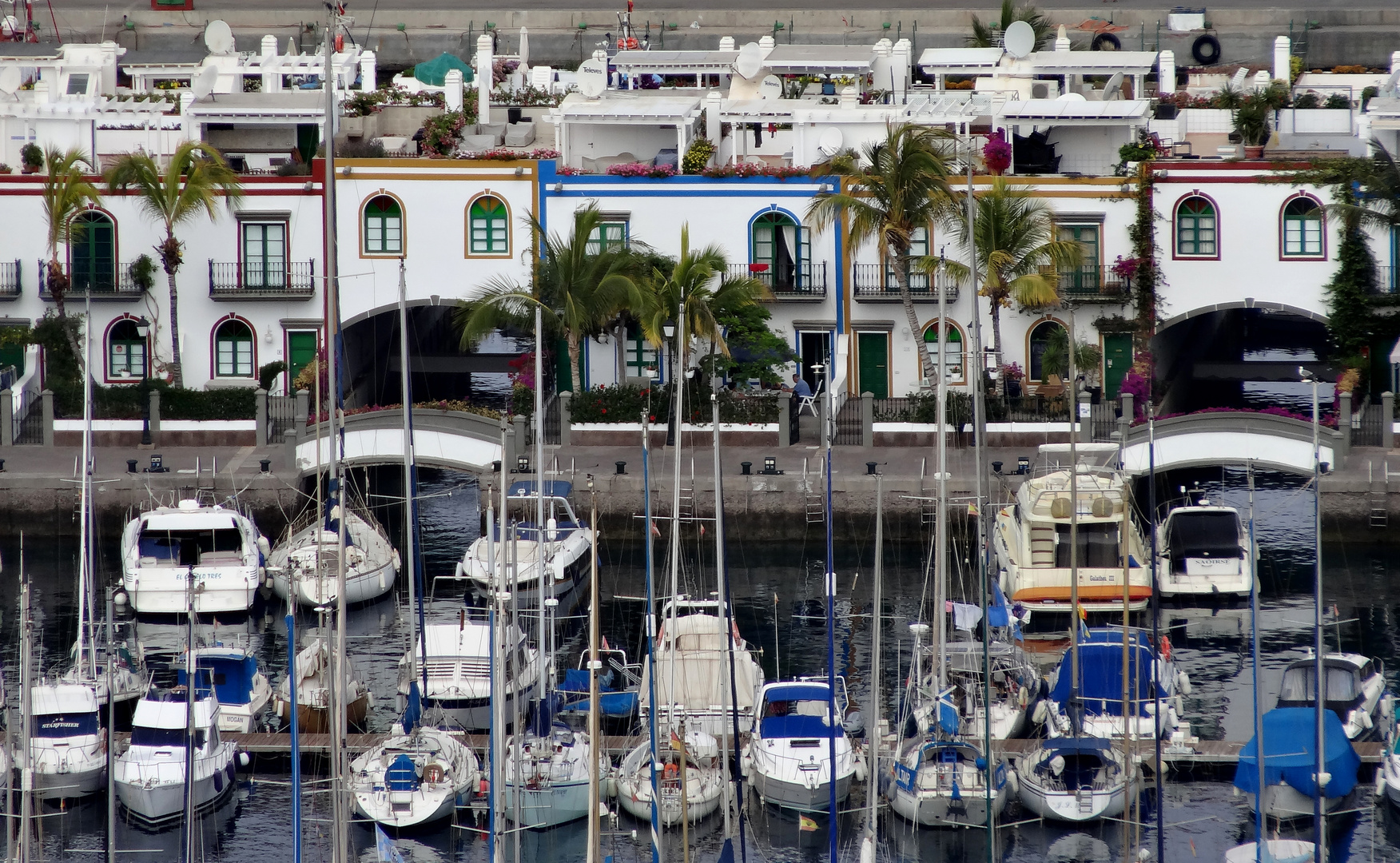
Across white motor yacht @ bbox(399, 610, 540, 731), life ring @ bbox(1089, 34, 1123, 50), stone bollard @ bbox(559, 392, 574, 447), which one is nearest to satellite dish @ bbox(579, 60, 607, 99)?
stone bollard @ bbox(559, 392, 574, 447)

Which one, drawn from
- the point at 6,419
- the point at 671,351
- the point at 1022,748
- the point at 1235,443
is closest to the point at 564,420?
the point at 671,351

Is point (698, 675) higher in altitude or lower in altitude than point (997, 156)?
lower

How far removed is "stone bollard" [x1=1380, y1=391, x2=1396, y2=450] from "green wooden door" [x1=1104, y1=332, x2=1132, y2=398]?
7.50 meters

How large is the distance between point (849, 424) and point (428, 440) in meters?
10.3

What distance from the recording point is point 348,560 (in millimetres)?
56469

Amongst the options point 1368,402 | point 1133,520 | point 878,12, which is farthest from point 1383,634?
point 878,12

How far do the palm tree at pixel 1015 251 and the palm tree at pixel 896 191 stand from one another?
1.09 m

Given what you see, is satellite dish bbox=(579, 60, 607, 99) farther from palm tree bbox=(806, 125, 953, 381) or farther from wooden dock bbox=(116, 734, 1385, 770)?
wooden dock bbox=(116, 734, 1385, 770)

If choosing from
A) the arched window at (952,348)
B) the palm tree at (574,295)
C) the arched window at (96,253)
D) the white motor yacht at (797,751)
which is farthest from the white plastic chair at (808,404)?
the white motor yacht at (797,751)

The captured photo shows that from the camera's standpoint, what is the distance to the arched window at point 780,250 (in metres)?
68.7

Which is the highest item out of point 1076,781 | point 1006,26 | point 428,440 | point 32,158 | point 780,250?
point 1006,26

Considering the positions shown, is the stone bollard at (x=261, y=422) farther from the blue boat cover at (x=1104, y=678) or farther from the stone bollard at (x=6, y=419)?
the blue boat cover at (x=1104, y=678)

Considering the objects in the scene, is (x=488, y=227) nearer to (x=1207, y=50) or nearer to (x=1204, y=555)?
(x=1204, y=555)

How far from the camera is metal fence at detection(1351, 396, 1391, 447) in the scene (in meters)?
62.6
